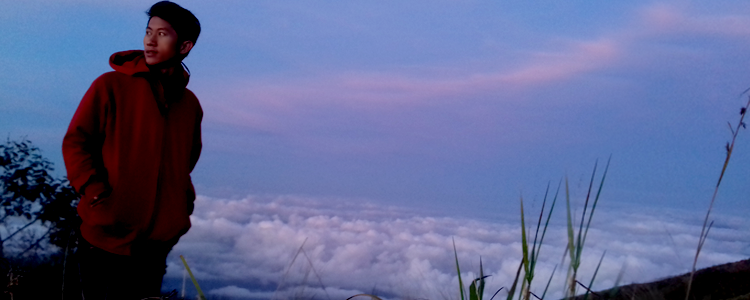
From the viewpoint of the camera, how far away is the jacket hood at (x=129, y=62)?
3.04 m

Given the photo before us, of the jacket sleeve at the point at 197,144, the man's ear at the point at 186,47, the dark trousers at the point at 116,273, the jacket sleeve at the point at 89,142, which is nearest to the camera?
the jacket sleeve at the point at 89,142

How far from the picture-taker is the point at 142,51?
3.14m

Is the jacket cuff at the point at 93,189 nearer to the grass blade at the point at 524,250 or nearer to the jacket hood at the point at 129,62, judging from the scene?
the jacket hood at the point at 129,62

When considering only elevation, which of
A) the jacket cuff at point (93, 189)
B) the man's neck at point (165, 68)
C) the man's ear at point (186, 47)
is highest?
the man's ear at point (186, 47)

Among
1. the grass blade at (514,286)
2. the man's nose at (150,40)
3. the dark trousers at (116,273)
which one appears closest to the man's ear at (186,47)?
the man's nose at (150,40)

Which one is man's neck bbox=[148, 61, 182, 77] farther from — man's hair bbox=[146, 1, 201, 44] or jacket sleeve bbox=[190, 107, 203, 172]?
jacket sleeve bbox=[190, 107, 203, 172]

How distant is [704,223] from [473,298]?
0.57m

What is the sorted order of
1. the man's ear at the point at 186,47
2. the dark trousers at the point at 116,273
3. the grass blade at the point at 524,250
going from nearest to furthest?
the grass blade at the point at 524,250 → the dark trousers at the point at 116,273 → the man's ear at the point at 186,47

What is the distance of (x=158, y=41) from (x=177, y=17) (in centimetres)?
15

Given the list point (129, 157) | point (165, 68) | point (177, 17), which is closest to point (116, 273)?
point (129, 157)

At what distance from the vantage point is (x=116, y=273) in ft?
9.89

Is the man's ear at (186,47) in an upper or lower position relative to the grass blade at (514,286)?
upper

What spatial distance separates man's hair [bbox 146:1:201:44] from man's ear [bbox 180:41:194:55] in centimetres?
2

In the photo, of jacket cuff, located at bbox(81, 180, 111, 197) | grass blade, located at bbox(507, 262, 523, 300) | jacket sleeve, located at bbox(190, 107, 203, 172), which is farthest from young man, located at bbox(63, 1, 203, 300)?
grass blade, located at bbox(507, 262, 523, 300)
